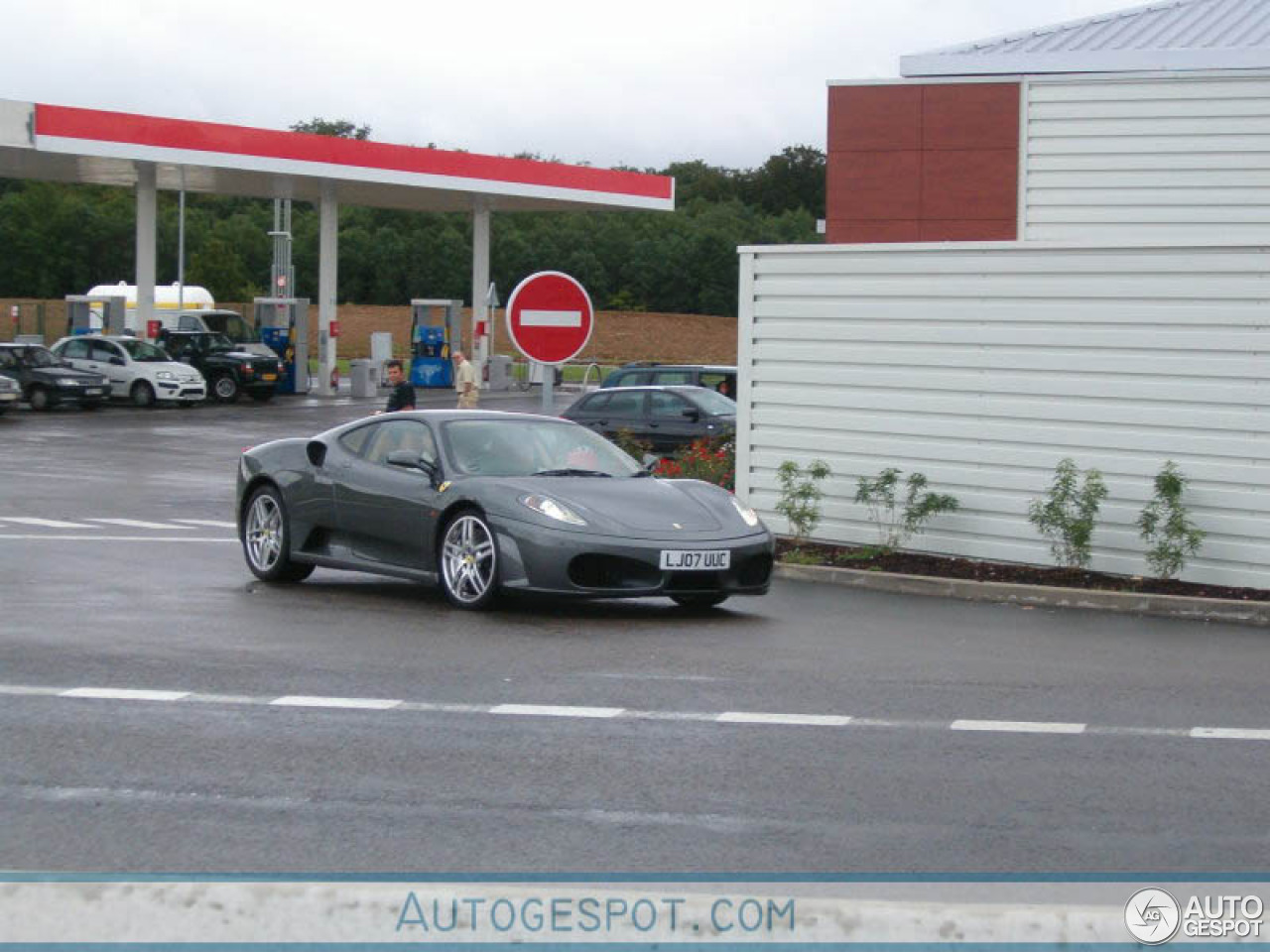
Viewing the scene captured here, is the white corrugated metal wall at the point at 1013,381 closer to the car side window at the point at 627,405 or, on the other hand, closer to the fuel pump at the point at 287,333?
the car side window at the point at 627,405

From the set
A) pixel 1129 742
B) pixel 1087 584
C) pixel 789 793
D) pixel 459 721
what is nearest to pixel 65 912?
pixel 789 793

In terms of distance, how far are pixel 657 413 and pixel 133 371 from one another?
71.4 ft

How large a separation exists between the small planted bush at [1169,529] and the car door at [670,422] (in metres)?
13.0

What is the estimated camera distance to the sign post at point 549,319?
1802 cm

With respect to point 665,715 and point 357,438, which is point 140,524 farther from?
point 665,715

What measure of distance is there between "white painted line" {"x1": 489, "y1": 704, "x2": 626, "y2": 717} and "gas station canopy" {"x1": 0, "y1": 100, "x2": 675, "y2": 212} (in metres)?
36.9

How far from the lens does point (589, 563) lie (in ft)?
41.8

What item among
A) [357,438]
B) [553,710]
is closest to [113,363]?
[357,438]

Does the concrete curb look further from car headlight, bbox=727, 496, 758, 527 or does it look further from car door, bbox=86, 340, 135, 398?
car door, bbox=86, 340, 135, 398

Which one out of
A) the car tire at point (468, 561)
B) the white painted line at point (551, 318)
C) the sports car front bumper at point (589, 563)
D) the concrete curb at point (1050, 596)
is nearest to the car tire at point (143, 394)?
the white painted line at point (551, 318)

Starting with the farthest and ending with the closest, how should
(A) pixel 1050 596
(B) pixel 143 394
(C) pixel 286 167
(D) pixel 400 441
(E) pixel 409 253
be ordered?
1. (E) pixel 409 253
2. (C) pixel 286 167
3. (B) pixel 143 394
4. (A) pixel 1050 596
5. (D) pixel 400 441

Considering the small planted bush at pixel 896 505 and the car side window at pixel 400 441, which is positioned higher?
the car side window at pixel 400 441

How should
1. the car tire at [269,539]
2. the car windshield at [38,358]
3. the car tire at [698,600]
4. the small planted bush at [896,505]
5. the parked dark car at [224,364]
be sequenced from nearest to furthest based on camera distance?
the car tire at [698,600]
the car tire at [269,539]
the small planted bush at [896,505]
the car windshield at [38,358]
the parked dark car at [224,364]

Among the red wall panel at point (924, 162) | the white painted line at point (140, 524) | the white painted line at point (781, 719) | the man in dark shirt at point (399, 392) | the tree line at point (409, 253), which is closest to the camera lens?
the white painted line at point (781, 719)
